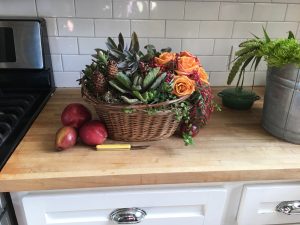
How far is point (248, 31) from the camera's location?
1.11 m

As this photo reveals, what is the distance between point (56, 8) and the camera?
1001 millimetres

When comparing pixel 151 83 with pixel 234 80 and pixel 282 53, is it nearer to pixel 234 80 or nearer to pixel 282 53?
pixel 282 53

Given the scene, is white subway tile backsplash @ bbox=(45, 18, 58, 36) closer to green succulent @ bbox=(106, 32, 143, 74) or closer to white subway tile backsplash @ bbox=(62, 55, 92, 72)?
white subway tile backsplash @ bbox=(62, 55, 92, 72)

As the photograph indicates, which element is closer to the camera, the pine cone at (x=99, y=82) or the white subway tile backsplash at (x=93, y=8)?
the pine cone at (x=99, y=82)

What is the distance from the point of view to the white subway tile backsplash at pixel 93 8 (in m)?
1.00

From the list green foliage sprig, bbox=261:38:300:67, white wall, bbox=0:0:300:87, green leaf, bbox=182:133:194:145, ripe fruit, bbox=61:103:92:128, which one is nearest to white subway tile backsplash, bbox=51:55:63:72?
white wall, bbox=0:0:300:87

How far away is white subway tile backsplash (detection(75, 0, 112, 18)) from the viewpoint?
1.00 m

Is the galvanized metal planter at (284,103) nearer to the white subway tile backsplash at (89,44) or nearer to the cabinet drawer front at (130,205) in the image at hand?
the cabinet drawer front at (130,205)

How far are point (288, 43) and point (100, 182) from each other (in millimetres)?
592

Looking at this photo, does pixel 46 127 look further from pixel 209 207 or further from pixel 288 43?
pixel 288 43

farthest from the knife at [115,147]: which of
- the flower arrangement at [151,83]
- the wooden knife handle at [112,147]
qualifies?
the flower arrangement at [151,83]

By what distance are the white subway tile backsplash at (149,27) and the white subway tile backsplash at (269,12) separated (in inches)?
14.8

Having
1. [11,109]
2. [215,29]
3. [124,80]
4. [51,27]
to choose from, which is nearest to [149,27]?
[215,29]

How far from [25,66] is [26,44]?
0.26 feet
